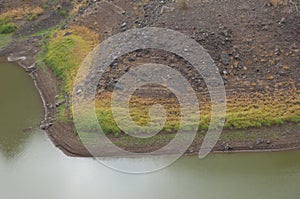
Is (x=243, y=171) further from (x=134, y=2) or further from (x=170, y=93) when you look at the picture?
(x=134, y=2)

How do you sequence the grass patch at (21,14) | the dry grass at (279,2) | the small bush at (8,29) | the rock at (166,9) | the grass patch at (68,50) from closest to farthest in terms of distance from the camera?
the grass patch at (68,50) < the dry grass at (279,2) < the rock at (166,9) < the small bush at (8,29) < the grass patch at (21,14)

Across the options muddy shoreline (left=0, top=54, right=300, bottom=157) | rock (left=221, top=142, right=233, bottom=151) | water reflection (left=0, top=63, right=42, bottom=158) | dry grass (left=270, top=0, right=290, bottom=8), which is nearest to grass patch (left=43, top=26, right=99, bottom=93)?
water reflection (left=0, top=63, right=42, bottom=158)

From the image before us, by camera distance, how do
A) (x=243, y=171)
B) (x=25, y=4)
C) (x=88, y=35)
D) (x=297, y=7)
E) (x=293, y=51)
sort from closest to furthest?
(x=243, y=171) < (x=293, y=51) < (x=297, y=7) < (x=88, y=35) < (x=25, y=4)

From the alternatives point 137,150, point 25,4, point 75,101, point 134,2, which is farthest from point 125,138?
point 25,4

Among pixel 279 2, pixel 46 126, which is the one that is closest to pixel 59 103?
pixel 46 126

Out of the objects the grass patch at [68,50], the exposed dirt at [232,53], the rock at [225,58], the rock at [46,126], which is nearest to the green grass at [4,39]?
the exposed dirt at [232,53]

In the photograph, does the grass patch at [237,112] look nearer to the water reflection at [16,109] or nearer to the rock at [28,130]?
the rock at [28,130]

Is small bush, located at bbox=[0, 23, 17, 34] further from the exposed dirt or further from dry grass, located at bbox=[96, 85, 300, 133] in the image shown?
dry grass, located at bbox=[96, 85, 300, 133]

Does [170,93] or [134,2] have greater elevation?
[134,2]

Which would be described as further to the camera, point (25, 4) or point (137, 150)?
point (25, 4)
